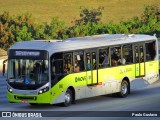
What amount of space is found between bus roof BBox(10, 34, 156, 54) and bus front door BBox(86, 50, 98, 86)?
306mm

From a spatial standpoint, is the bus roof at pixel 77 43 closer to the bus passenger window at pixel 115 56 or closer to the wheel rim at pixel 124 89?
the bus passenger window at pixel 115 56

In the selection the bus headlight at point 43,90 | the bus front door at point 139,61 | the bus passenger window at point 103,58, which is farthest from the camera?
the bus front door at point 139,61

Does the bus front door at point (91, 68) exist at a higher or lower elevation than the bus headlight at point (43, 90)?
higher

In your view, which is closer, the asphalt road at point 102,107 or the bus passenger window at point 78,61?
the asphalt road at point 102,107

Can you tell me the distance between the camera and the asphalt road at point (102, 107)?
23.3 meters

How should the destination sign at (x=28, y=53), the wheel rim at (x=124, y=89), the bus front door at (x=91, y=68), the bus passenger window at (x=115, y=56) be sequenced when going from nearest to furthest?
1. the destination sign at (x=28, y=53)
2. the bus front door at (x=91, y=68)
3. the bus passenger window at (x=115, y=56)
4. the wheel rim at (x=124, y=89)

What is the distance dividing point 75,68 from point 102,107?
2.02m

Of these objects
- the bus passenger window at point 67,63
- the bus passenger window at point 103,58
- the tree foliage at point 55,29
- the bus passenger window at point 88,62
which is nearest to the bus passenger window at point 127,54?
the bus passenger window at point 103,58

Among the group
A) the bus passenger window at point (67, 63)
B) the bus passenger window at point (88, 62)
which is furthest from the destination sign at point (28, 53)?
the bus passenger window at point (88, 62)

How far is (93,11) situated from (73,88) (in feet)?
194

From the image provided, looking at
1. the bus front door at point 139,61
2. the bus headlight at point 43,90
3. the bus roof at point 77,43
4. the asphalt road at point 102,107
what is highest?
the bus roof at point 77,43

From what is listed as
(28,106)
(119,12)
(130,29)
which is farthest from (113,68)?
(119,12)

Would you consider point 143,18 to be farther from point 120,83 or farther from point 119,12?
point 120,83

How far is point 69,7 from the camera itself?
9938 centimetres
